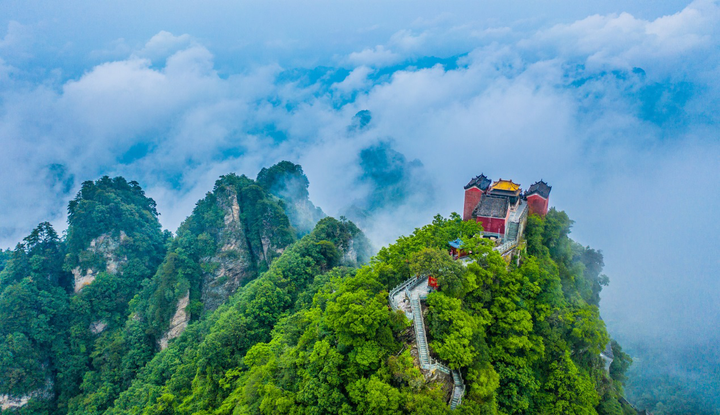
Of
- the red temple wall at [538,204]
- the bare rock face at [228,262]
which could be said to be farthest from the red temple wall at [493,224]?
the bare rock face at [228,262]

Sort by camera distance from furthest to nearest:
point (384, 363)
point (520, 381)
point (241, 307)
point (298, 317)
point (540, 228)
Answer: point (241, 307)
point (540, 228)
point (298, 317)
point (520, 381)
point (384, 363)

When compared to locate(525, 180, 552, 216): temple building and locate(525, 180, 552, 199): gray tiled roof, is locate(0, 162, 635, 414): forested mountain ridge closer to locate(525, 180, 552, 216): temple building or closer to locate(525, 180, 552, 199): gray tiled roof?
locate(525, 180, 552, 216): temple building

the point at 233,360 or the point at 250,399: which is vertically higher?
the point at 233,360

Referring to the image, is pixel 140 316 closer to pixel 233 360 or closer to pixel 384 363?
pixel 233 360

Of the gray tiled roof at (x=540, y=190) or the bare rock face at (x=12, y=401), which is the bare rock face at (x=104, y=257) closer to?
the bare rock face at (x=12, y=401)

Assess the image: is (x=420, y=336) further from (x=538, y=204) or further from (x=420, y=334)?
(x=538, y=204)

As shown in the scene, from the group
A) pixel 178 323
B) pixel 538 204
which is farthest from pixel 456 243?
pixel 178 323

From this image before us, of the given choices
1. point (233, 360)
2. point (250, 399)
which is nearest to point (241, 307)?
point (233, 360)
